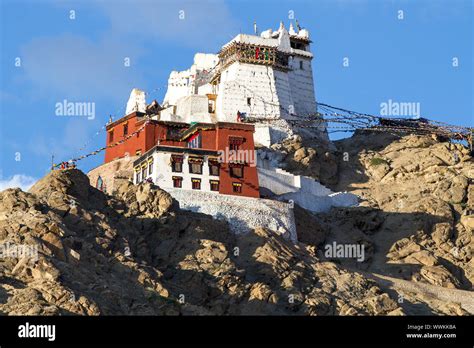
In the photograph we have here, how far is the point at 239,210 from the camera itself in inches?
4668

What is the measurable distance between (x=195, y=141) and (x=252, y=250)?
16.0 meters

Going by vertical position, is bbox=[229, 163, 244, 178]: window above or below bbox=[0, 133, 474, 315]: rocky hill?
above

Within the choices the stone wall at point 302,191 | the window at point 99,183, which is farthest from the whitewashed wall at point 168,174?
the window at point 99,183

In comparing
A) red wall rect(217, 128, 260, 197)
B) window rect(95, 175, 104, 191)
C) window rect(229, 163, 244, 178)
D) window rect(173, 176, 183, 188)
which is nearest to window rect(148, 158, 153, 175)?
window rect(173, 176, 183, 188)

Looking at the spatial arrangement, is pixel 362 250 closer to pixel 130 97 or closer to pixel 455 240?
pixel 455 240

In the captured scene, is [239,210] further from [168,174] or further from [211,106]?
[211,106]

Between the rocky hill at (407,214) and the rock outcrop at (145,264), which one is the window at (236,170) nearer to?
the rock outcrop at (145,264)

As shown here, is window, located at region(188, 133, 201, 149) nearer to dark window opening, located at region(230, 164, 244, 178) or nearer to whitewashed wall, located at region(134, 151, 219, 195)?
whitewashed wall, located at region(134, 151, 219, 195)

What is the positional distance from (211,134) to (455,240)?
25202 mm

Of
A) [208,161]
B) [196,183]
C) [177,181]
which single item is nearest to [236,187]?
[208,161]

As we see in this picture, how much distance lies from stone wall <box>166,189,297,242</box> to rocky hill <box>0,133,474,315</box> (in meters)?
1.44

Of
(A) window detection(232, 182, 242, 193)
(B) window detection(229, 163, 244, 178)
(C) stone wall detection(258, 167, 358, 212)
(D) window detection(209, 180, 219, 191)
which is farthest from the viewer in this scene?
(C) stone wall detection(258, 167, 358, 212)

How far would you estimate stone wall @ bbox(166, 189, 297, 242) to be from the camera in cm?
11744

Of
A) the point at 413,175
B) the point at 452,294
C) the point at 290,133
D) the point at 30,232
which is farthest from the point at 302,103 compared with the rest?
the point at 30,232
